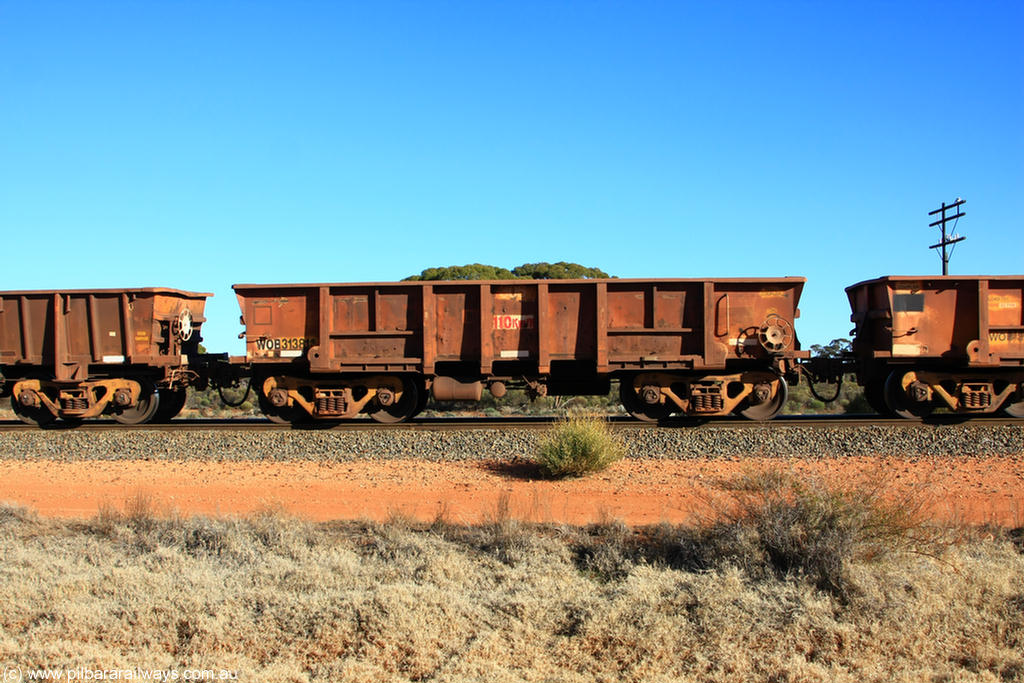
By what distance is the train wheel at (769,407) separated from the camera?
14.0 m

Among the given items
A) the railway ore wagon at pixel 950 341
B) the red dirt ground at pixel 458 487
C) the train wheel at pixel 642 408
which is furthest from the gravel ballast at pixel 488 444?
the train wheel at pixel 642 408

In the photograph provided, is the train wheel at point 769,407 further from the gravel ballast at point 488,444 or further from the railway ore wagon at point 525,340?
the gravel ballast at point 488,444

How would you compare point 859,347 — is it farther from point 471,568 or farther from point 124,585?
point 124,585

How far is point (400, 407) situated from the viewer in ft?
47.8

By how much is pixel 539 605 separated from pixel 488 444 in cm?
697

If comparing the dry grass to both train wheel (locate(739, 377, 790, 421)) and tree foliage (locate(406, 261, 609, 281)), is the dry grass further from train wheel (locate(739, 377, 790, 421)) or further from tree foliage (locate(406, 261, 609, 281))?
tree foliage (locate(406, 261, 609, 281))

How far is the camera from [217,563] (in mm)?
6648

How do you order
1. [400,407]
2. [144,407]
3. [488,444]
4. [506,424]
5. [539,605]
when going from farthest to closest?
[144,407], [400,407], [506,424], [488,444], [539,605]

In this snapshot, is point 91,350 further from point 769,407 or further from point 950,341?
point 950,341

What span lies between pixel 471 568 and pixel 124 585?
2784mm

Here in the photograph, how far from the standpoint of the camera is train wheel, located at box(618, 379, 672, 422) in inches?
560

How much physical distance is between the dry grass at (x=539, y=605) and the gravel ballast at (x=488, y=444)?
488cm

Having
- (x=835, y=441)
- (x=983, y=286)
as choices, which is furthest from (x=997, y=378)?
(x=835, y=441)

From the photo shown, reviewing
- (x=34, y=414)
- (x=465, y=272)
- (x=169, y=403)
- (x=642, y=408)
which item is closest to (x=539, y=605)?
(x=642, y=408)
